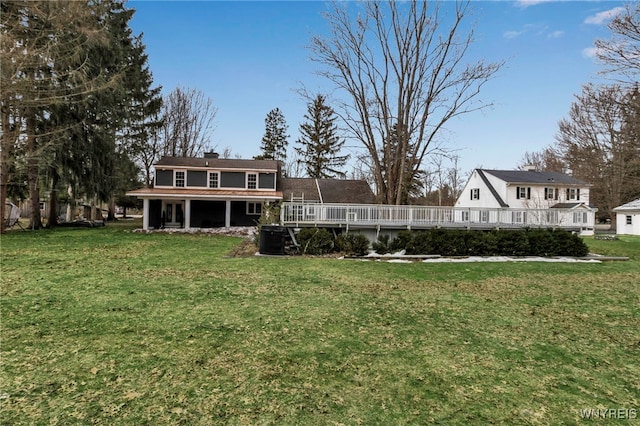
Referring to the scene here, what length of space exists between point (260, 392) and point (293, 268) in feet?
19.2

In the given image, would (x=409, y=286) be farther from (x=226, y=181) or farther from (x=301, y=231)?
(x=226, y=181)

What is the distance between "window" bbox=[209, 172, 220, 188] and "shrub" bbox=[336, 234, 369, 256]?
Answer: 44.7 ft

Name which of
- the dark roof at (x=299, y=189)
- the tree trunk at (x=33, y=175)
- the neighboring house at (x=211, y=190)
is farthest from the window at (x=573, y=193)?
the tree trunk at (x=33, y=175)

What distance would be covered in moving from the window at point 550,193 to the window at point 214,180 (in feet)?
86.3

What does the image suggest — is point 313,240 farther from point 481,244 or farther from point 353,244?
point 481,244

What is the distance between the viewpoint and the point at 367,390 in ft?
8.79

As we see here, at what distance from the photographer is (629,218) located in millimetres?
26359

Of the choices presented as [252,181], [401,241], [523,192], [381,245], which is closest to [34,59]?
[381,245]

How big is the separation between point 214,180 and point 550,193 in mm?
27049

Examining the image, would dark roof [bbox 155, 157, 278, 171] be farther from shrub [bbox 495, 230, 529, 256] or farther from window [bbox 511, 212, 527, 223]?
shrub [bbox 495, 230, 529, 256]

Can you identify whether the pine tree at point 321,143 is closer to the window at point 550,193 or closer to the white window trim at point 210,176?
the white window trim at point 210,176

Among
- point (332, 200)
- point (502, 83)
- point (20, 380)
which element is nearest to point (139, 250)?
point (20, 380)

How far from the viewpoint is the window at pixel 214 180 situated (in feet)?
73.8

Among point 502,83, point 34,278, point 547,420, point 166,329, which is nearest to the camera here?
point 547,420
